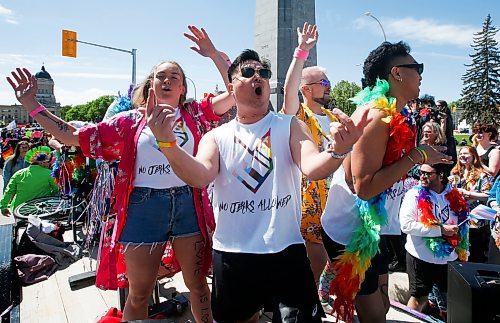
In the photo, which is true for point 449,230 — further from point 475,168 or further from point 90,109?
point 90,109

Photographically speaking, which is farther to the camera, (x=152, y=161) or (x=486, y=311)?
(x=152, y=161)

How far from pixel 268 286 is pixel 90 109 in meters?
95.4

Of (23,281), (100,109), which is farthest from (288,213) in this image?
(100,109)

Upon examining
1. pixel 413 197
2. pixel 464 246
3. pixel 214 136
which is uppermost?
pixel 214 136

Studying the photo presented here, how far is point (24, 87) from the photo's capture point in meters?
2.26

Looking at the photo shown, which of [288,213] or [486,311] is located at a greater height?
[288,213]

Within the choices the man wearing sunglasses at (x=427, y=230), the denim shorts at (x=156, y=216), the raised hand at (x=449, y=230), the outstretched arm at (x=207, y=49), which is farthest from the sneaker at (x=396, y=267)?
the outstretched arm at (x=207, y=49)

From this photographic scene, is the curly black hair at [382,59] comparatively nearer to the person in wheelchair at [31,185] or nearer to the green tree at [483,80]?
the person in wheelchair at [31,185]

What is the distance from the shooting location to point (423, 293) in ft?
9.83

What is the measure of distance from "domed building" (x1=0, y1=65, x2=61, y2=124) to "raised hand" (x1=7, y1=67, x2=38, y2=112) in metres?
103

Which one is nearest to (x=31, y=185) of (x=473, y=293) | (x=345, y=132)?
(x=345, y=132)

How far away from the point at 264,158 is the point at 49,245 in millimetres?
3493

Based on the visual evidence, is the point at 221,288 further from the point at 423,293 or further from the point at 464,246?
the point at 464,246

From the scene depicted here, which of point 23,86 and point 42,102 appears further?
point 42,102
